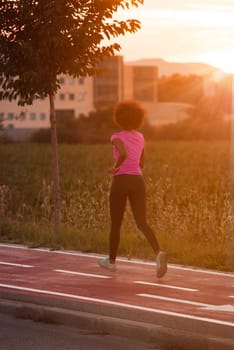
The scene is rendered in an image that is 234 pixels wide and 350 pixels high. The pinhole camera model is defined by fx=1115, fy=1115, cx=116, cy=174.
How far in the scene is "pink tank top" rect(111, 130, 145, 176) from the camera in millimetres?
10945

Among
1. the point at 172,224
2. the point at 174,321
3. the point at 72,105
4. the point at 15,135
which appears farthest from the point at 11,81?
Answer: the point at 72,105

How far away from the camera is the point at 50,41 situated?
13805mm

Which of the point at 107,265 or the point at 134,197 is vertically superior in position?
the point at 134,197

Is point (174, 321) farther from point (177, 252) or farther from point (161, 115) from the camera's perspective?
point (161, 115)

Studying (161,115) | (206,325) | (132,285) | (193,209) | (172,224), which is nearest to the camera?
(206,325)

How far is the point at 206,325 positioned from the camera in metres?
8.04

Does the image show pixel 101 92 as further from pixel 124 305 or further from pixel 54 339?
pixel 54 339

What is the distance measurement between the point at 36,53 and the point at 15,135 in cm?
8354

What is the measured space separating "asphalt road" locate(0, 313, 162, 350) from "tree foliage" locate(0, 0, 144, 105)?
18.7 ft

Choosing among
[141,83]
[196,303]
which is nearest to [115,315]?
[196,303]

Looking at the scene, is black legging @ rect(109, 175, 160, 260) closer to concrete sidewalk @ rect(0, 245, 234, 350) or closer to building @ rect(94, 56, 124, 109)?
concrete sidewalk @ rect(0, 245, 234, 350)

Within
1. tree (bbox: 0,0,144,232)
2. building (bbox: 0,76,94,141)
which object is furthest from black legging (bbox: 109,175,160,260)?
building (bbox: 0,76,94,141)

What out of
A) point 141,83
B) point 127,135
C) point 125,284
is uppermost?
point 127,135

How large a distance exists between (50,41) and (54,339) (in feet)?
20.7
